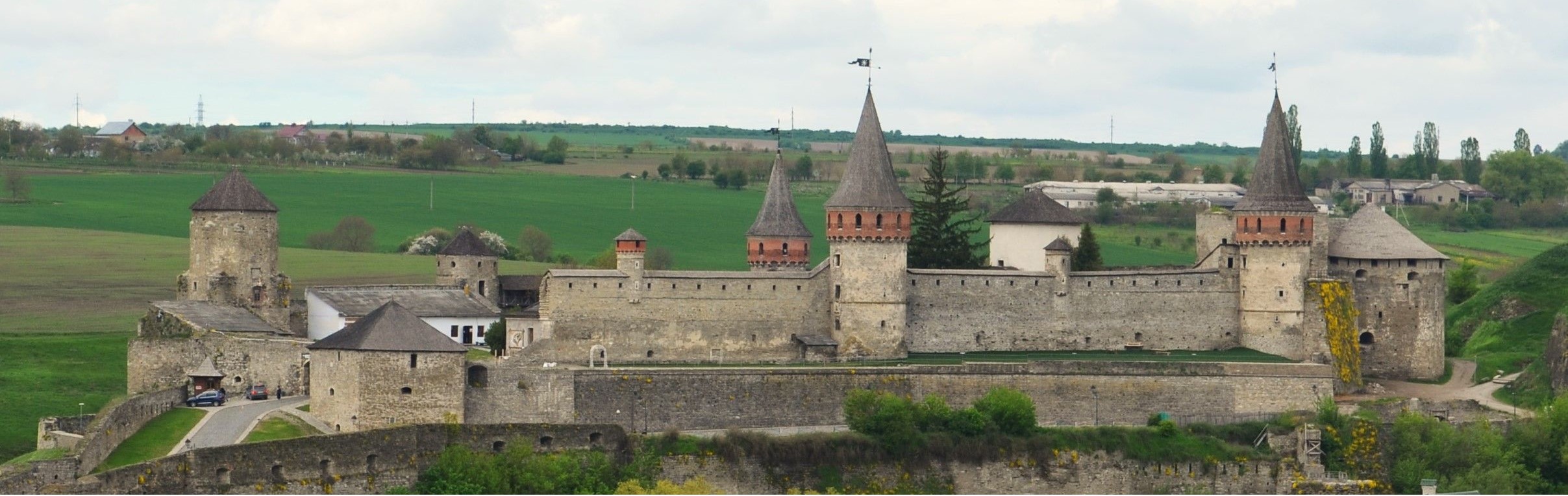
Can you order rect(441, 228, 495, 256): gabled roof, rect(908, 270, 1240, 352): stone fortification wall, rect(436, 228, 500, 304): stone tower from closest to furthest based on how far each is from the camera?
rect(908, 270, 1240, 352): stone fortification wall, rect(436, 228, 500, 304): stone tower, rect(441, 228, 495, 256): gabled roof

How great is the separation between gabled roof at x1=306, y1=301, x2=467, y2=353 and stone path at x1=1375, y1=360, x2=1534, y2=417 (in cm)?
2490

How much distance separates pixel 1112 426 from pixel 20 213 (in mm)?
49588

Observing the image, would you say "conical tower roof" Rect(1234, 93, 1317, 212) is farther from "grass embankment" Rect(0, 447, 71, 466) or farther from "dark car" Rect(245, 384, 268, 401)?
"grass embankment" Rect(0, 447, 71, 466)

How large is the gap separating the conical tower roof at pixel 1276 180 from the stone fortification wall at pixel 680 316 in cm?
1171

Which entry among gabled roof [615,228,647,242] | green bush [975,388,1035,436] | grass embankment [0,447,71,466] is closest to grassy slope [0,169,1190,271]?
gabled roof [615,228,647,242]

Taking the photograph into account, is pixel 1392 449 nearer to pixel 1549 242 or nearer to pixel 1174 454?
pixel 1174 454

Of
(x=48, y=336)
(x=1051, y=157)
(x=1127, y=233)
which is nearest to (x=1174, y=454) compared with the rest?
(x=48, y=336)

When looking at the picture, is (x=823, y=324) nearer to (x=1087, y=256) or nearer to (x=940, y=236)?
(x=1087, y=256)

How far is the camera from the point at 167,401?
61.2m

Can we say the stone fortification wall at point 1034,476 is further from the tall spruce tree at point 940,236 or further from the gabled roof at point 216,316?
the tall spruce tree at point 940,236

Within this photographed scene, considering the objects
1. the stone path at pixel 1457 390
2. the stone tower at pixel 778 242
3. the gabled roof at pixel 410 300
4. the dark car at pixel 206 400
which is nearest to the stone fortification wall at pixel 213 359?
the dark car at pixel 206 400

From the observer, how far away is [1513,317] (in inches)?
3095

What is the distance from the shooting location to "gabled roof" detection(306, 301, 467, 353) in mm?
58219

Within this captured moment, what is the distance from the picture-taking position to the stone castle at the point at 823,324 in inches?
2409
